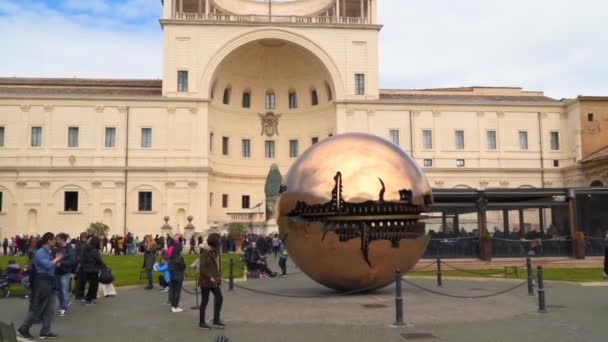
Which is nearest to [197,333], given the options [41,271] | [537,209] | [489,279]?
[41,271]

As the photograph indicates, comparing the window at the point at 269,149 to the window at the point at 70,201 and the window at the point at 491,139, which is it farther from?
the window at the point at 491,139

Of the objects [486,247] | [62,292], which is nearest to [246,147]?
[486,247]

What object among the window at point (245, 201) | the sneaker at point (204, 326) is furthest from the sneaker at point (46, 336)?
the window at point (245, 201)

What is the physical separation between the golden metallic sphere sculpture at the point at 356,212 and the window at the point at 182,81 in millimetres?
39801

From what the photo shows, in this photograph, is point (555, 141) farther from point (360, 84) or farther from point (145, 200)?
point (145, 200)

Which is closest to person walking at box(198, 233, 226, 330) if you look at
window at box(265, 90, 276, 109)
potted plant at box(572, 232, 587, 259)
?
potted plant at box(572, 232, 587, 259)

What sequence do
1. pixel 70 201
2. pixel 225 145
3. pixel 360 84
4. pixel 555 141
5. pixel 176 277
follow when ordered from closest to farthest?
1. pixel 176 277
2. pixel 70 201
3. pixel 360 84
4. pixel 555 141
5. pixel 225 145

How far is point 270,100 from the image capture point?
58250 mm

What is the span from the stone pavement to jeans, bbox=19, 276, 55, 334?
42 centimetres

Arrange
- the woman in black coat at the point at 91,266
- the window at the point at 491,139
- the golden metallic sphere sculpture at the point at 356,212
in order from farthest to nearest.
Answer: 1. the window at the point at 491,139
2. the woman in black coat at the point at 91,266
3. the golden metallic sphere sculpture at the point at 356,212

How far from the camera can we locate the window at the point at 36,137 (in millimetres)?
49500

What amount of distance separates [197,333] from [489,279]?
11.7 metres

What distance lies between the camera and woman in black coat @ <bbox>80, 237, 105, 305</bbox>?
48.1 ft

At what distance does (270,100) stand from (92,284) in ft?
147
